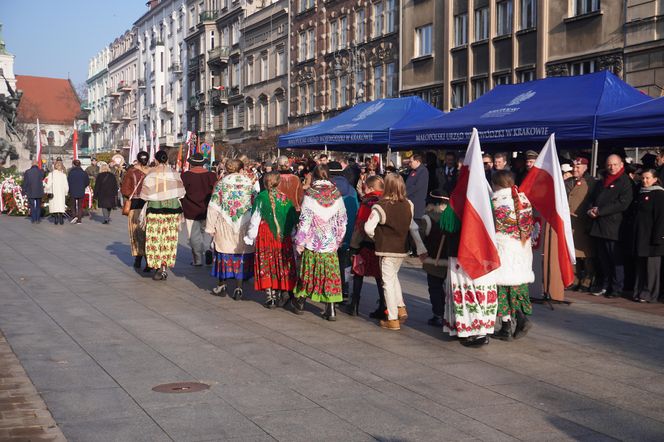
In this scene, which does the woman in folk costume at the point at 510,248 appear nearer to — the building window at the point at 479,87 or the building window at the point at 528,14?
the building window at the point at 528,14

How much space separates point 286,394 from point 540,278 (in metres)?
5.53

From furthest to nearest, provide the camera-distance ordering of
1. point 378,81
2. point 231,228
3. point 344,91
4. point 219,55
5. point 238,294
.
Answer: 1. point 219,55
2. point 344,91
3. point 378,81
4. point 231,228
5. point 238,294

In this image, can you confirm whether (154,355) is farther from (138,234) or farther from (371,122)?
(371,122)

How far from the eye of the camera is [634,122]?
12688 mm

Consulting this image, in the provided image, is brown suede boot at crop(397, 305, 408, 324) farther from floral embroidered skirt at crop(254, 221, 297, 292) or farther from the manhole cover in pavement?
the manhole cover in pavement

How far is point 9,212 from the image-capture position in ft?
95.1

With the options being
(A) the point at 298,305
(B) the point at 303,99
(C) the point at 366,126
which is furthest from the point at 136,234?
(B) the point at 303,99

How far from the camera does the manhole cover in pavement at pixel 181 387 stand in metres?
6.66

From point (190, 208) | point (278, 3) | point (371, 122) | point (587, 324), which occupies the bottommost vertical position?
point (587, 324)

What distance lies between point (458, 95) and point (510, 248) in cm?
2500

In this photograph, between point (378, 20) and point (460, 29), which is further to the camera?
point (378, 20)

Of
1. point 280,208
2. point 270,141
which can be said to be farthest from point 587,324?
point 270,141

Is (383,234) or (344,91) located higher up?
(344,91)

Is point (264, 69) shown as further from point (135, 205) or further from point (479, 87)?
point (135, 205)
